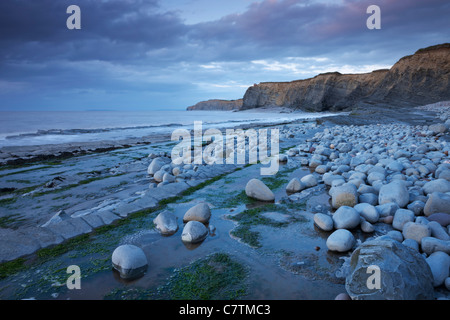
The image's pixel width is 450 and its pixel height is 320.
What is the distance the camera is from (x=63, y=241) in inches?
121

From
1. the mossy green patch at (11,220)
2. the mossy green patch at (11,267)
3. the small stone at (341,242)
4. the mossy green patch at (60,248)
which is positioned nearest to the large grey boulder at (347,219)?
the small stone at (341,242)

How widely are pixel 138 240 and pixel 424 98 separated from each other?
49.4 m

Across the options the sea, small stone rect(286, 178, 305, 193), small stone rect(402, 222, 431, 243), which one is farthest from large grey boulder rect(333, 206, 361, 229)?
the sea

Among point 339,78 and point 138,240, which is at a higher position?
point 339,78

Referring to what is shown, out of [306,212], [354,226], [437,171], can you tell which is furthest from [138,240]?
[437,171]

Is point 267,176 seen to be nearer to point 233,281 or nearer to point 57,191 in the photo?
point 233,281

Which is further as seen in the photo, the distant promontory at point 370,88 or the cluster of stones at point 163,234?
the distant promontory at point 370,88

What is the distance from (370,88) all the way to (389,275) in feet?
203

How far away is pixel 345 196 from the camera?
150 inches

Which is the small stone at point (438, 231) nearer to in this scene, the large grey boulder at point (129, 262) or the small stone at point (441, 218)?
the small stone at point (441, 218)

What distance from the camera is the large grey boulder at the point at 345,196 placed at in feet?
12.3

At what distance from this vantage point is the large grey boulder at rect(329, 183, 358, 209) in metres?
3.75

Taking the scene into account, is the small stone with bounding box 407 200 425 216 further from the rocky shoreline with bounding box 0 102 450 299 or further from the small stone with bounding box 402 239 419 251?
the small stone with bounding box 402 239 419 251

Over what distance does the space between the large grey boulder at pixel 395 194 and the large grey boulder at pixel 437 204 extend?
296 millimetres
